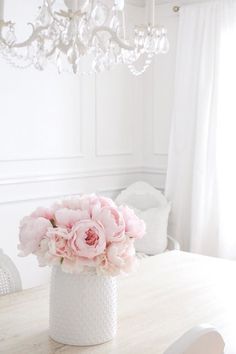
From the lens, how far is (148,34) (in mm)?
2006

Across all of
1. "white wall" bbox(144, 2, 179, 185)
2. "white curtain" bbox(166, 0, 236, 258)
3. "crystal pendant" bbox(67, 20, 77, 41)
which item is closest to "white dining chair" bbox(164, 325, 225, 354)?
"crystal pendant" bbox(67, 20, 77, 41)

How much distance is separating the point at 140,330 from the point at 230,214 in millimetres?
2256

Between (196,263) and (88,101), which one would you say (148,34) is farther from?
(88,101)

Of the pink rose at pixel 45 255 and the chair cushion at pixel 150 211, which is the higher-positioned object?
the pink rose at pixel 45 255

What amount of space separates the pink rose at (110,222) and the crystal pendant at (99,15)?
26.4 inches

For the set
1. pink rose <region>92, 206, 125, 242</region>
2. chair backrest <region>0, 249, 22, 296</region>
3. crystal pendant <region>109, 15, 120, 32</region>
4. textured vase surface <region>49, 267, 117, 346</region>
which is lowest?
chair backrest <region>0, 249, 22, 296</region>

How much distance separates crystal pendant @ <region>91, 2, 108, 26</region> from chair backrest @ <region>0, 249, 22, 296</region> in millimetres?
1006

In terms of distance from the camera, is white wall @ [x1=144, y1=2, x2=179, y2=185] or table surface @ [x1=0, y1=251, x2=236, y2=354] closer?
table surface @ [x1=0, y1=251, x2=236, y2=354]

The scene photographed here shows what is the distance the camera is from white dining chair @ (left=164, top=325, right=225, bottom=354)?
111cm

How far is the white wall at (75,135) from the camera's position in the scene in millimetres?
3473

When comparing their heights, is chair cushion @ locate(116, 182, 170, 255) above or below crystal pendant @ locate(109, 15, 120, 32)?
below

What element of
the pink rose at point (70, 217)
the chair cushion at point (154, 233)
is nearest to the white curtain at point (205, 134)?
the chair cushion at point (154, 233)

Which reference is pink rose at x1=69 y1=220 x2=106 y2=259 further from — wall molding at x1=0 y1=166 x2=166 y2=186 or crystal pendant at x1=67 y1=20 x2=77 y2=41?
wall molding at x1=0 y1=166 x2=166 y2=186

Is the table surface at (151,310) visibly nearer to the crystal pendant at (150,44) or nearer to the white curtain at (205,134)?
the crystal pendant at (150,44)
